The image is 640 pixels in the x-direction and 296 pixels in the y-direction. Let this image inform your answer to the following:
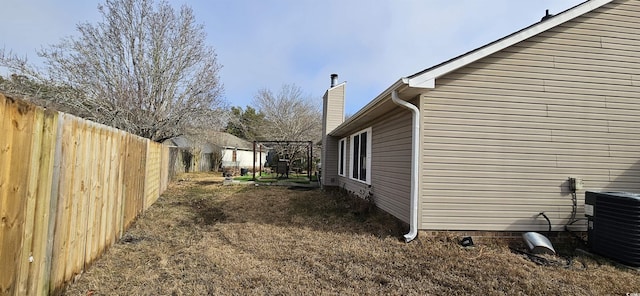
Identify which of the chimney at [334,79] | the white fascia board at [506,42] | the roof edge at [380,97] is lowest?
the roof edge at [380,97]

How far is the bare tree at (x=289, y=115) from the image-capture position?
87.2 feet

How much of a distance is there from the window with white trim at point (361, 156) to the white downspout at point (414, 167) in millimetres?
2764

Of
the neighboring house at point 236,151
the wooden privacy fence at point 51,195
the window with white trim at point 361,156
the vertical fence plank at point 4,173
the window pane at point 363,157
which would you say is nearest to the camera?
the vertical fence plank at point 4,173

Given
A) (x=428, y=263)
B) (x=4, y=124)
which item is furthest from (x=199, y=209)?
(x=4, y=124)

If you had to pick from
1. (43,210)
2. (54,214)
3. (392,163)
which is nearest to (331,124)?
(392,163)

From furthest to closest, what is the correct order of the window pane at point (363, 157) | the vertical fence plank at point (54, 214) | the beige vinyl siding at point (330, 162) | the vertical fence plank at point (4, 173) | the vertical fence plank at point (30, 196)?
the beige vinyl siding at point (330, 162) < the window pane at point (363, 157) < the vertical fence plank at point (54, 214) < the vertical fence plank at point (30, 196) < the vertical fence plank at point (4, 173)

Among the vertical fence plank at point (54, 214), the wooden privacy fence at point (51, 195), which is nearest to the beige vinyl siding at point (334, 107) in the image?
the wooden privacy fence at point (51, 195)

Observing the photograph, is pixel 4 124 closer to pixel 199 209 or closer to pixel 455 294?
pixel 455 294

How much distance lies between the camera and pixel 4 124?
171 cm

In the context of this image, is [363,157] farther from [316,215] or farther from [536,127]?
[536,127]

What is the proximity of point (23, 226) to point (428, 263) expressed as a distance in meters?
3.93

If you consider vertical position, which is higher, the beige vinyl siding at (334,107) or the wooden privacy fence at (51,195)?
the beige vinyl siding at (334,107)

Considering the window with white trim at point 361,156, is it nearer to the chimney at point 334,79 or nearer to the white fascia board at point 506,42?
the white fascia board at point 506,42

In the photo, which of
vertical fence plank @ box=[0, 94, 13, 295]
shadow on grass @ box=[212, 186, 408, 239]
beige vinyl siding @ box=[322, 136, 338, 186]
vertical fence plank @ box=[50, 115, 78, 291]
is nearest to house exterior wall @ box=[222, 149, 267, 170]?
beige vinyl siding @ box=[322, 136, 338, 186]
